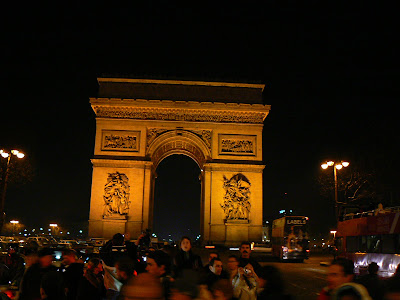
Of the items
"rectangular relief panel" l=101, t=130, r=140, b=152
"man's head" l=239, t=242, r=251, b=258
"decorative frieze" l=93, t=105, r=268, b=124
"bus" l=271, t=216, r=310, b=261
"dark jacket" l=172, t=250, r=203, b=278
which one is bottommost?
"dark jacket" l=172, t=250, r=203, b=278

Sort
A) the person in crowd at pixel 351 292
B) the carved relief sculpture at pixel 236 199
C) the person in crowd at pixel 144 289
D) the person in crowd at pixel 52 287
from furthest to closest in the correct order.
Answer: the carved relief sculpture at pixel 236 199, the person in crowd at pixel 52 287, the person in crowd at pixel 351 292, the person in crowd at pixel 144 289

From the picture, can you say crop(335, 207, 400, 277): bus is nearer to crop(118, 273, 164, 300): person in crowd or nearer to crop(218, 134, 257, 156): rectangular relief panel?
crop(118, 273, 164, 300): person in crowd

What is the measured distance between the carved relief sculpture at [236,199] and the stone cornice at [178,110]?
4.46 metres

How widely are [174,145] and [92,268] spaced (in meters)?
31.2

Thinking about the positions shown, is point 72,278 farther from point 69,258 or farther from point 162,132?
point 162,132

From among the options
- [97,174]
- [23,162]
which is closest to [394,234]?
[97,174]

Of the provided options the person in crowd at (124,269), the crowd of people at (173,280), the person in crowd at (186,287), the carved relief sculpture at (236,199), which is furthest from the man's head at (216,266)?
the carved relief sculpture at (236,199)

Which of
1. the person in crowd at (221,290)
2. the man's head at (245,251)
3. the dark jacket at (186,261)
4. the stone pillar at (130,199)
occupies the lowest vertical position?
the person in crowd at (221,290)

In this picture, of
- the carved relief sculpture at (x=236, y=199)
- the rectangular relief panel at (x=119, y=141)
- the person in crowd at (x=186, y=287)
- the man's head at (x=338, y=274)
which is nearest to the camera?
the person in crowd at (x=186, y=287)

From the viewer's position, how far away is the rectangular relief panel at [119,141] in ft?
114

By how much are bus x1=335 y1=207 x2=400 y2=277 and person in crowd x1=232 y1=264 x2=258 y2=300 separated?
30.9ft

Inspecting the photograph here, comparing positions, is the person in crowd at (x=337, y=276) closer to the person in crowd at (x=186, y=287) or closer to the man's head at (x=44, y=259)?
the person in crowd at (x=186, y=287)

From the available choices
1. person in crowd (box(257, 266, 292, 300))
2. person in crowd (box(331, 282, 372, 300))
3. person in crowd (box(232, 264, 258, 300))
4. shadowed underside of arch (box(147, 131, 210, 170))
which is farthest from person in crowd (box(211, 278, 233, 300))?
shadowed underside of arch (box(147, 131, 210, 170))

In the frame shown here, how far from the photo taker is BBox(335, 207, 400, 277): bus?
49.4ft
